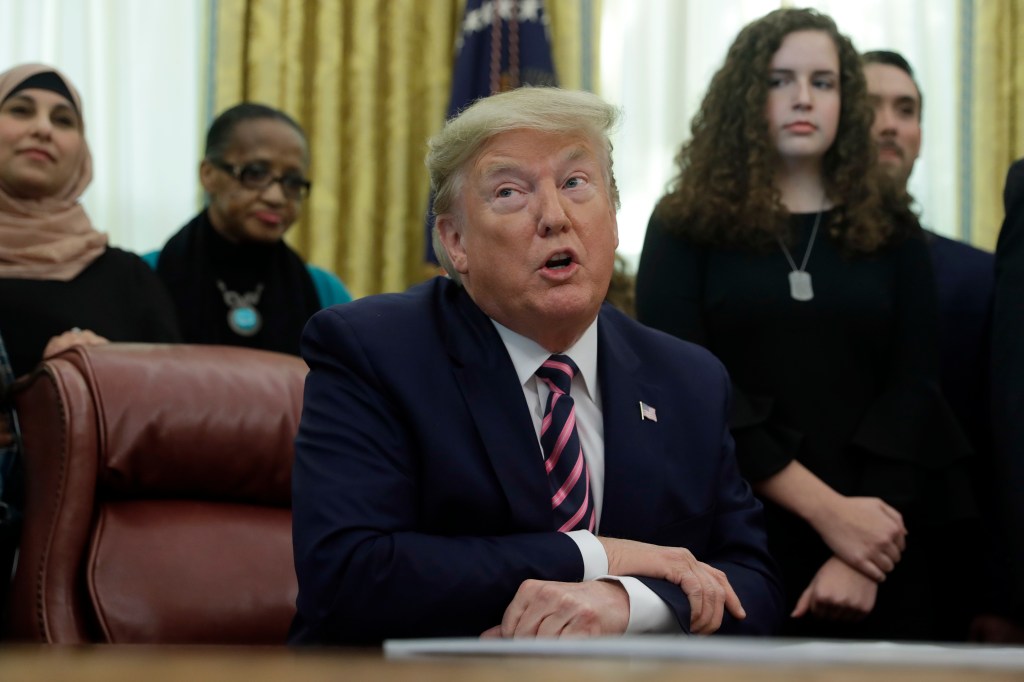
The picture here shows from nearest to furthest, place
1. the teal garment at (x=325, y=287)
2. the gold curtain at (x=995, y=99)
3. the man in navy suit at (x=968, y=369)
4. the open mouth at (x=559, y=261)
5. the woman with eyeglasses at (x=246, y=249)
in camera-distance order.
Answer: the open mouth at (x=559, y=261), the man in navy suit at (x=968, y=369), the woman with eyeglasses at (x=246, y=249), the teal garment at (x=325, y=287), the gold curtain at (x=995, y=99)

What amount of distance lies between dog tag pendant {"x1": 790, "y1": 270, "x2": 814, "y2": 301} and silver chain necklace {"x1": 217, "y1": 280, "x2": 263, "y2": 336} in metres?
1.60

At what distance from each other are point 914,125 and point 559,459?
205cm

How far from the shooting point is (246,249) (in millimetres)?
3578

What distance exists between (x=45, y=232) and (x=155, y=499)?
1285 mm

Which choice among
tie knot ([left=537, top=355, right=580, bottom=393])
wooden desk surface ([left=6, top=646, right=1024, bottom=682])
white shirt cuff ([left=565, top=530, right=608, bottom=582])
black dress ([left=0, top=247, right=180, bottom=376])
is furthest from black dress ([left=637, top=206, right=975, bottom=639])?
wooden desk surface ([left=6, top=646, right=1024, bottom=682])

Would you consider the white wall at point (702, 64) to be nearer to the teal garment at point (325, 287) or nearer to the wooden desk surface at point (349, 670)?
the teal garment at point (325, 287)

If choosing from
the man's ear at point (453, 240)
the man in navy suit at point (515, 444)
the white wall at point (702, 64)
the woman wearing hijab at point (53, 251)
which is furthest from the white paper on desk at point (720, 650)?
the white wall at point (702, 64)

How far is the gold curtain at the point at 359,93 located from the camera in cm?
479

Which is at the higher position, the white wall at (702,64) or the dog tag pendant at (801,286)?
the white wall at (702,64)

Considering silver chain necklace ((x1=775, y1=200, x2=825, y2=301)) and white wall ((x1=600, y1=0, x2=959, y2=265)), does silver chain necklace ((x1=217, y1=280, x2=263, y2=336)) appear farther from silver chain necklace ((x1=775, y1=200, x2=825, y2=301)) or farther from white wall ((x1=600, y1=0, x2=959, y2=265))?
white wall ((x1=600, y1=0, x2=959, y2=265))

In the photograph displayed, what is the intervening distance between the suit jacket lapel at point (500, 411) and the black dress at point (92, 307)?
128 centimetres

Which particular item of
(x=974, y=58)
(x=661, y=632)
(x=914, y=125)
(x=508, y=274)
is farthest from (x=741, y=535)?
(x=974, y=58)

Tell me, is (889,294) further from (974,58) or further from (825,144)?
(974,58)

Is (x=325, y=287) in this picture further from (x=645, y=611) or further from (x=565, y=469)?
(x=645, y=611)
